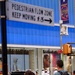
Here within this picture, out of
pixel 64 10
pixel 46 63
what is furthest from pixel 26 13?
pixel 46 63

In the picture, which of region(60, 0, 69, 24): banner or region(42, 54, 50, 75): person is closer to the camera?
region(60, 0, 69, 24): banner

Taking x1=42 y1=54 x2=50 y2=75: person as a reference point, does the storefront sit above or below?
above

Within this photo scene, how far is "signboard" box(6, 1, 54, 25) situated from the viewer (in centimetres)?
541

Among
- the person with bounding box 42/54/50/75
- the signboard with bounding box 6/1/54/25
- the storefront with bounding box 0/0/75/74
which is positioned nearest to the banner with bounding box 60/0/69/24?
the signboard with bounding box 6/1/54/25

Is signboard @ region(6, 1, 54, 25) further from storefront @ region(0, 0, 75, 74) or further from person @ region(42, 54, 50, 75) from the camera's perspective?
person @ region(42, 54, 50, 75)

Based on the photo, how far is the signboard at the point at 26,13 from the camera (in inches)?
213

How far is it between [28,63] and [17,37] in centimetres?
322

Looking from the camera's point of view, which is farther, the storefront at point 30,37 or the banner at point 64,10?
the storefront at point 30,37

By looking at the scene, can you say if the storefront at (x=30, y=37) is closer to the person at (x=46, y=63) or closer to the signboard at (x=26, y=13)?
the person at (x=46, y=63)

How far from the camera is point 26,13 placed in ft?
18.9

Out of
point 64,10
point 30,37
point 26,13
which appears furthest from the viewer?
point 30,37

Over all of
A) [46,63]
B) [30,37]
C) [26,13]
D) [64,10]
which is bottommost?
[46,63]

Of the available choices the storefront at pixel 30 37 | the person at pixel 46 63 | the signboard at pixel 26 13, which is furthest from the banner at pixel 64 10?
the person at pixel 46 63

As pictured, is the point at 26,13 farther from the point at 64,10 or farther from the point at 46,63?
the point at 46,63
